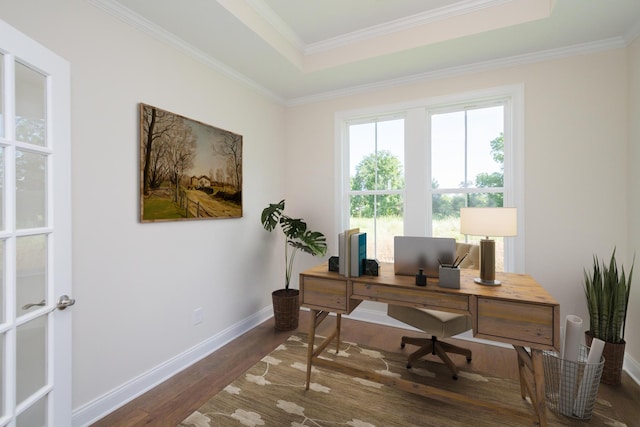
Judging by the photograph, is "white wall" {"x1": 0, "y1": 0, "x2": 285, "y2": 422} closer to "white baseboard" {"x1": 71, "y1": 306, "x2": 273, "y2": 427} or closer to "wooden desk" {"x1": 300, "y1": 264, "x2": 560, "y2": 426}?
"white baseboard" {"x1": 71, "y1": 306, "x2": 273, "y2": 427}

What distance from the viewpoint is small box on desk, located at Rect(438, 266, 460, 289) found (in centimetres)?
176

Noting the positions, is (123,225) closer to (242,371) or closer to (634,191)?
(242,371)

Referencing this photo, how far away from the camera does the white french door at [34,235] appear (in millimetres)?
1215

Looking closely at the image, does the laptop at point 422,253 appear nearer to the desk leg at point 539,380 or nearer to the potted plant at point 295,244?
the desk leg at point 539,380

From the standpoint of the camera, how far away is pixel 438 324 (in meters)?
2.18

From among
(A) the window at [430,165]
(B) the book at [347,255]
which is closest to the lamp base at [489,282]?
(B) the book at [347,255]

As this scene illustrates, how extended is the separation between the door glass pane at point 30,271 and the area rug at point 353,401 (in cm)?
115

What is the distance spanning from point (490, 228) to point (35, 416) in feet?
8.65

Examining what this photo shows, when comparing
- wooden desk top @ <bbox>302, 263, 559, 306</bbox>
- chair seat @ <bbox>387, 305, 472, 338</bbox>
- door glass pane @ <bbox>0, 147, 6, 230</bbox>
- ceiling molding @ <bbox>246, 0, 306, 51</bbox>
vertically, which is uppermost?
ceiling molding @ <bbox>246, 0, 306, 51</bbox>

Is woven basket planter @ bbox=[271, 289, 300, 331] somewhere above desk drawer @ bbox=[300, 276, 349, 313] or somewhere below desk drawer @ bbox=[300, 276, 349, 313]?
below

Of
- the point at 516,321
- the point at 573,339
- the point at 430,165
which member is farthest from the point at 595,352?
the point at 430,165

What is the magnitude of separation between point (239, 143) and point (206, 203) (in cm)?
78

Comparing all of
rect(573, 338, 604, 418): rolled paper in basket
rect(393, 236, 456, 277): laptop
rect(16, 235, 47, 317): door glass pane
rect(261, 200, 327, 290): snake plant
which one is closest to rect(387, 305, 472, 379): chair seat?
rect(393, 236, 456, 277): laptop

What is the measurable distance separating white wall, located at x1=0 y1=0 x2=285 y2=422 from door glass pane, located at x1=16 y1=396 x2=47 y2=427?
1.22 feet
